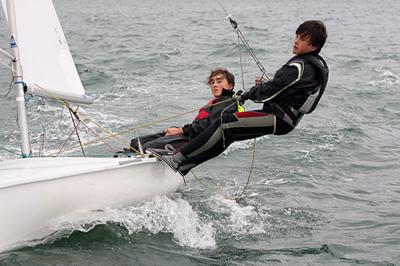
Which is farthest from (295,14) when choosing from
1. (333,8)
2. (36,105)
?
(36,105)

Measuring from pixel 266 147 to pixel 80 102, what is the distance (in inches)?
104

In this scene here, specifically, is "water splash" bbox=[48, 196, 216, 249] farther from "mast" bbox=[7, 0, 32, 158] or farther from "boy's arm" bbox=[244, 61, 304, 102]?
"boy's arm" bbox=[244, 61, 304, 102]

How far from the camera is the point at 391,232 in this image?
4621 mm

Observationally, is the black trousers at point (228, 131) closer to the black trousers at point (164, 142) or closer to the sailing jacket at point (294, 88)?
the sailing jacket at point (294, 88)

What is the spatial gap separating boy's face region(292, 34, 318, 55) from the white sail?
168cm

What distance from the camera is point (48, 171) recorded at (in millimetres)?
3992

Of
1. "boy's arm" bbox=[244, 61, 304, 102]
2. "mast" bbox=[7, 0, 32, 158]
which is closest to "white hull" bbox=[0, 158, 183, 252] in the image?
"mast" bbox=[7, 0, 32, 158]

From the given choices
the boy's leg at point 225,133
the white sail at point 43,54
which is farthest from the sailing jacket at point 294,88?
the white sail at point 43,54

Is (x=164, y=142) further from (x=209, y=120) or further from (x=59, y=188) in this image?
(x=59, y=188)

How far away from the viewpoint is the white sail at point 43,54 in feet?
15.3

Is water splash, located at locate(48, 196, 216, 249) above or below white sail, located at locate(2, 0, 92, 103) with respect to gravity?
below

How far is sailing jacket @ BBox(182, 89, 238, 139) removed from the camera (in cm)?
461

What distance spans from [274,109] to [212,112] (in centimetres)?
56

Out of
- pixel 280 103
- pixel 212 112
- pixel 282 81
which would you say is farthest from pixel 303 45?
pixel 212 112
